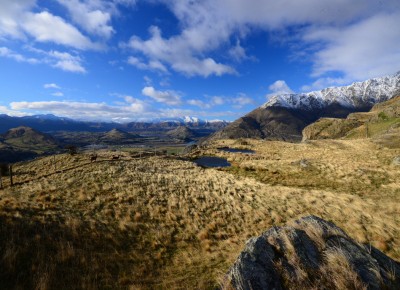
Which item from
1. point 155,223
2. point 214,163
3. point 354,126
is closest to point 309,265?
point 155,223

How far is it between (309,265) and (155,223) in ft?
36.4

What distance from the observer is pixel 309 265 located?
290 inches

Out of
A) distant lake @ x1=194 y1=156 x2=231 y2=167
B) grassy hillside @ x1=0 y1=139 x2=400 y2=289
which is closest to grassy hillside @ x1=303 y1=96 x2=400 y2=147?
distant lake @ x1=194 y1=156 x2=231 y2=167

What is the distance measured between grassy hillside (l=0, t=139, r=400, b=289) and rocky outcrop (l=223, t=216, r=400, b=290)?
7.37ft

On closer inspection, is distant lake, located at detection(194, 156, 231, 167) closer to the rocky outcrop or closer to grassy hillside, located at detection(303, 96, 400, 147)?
the rocky outcrop

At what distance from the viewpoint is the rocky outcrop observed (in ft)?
22.2

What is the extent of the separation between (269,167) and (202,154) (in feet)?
104

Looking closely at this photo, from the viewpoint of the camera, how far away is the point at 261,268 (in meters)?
7.25

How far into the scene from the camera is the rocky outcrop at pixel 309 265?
6.78 meters

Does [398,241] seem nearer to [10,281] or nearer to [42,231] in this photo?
[10,281]

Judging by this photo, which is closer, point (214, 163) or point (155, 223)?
point (155, 223)

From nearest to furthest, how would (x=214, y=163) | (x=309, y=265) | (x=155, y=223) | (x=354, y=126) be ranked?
(x=309, y=265), (x=155, y=223), (x=214, y=163), (x=354, y=126)

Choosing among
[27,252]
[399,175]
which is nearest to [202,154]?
[399,175]

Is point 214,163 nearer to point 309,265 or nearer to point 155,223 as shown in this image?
point 155,223
